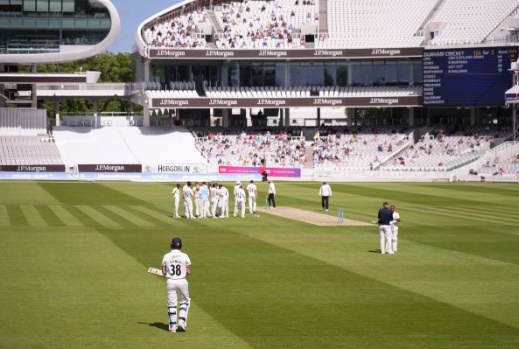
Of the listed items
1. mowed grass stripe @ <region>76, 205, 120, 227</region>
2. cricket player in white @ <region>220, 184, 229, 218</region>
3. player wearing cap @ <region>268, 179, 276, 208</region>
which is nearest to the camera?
mowed grass stripe @ <region>76, 205, 120, 227</region>

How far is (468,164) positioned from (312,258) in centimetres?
5165

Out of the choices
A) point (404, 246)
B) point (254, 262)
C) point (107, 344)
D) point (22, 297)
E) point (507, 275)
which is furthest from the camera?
point (404, 246)

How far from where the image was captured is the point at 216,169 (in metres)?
78.8

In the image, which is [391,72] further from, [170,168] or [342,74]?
[170,168]

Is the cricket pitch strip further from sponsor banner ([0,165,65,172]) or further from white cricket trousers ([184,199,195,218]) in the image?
sponsor banner ([0,165,65,172])

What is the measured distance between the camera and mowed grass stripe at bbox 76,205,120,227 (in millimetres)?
37406

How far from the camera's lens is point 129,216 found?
4122 cm

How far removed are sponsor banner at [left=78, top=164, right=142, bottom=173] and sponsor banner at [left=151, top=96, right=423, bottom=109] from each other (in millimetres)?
13221

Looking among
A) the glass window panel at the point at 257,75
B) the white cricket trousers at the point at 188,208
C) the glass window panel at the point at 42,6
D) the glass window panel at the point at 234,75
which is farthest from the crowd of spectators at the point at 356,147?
the white cricket trousers at the point at 188,208

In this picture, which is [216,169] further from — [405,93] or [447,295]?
[447,295]

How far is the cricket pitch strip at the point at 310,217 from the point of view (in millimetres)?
38350

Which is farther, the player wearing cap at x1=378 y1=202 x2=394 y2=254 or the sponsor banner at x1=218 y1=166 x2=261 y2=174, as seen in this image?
the sponsor banner at x1=218 y1=166 x2=261 y2=174

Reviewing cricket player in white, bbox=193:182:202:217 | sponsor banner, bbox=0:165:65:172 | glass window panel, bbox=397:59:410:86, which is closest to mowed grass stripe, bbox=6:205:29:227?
cricket player in white, bbox=193:182:202:217

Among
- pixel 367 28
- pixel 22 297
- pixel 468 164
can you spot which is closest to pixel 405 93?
pixel 367 28
